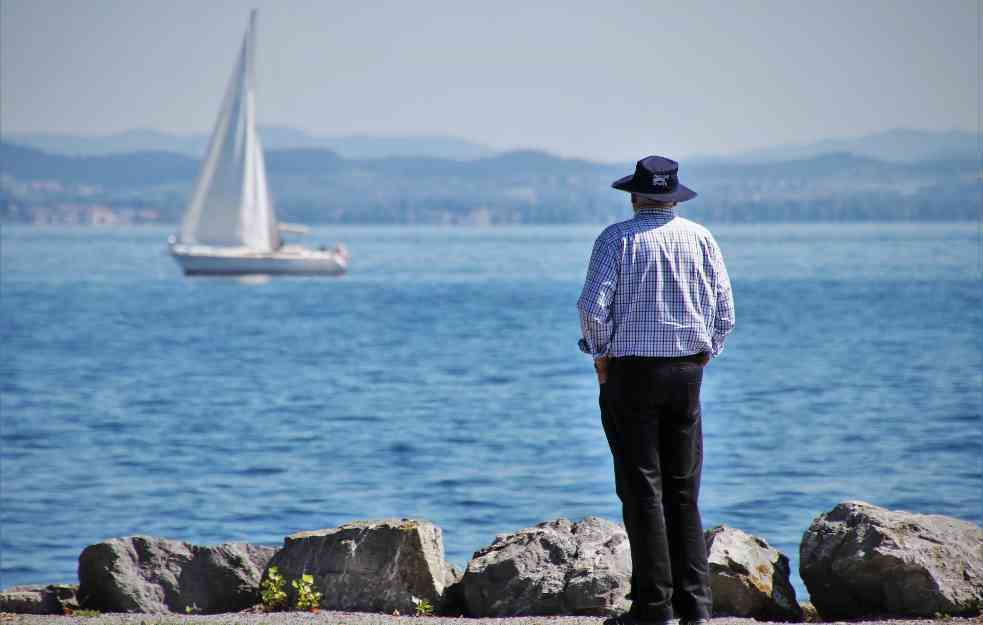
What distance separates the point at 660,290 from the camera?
6.12 meters

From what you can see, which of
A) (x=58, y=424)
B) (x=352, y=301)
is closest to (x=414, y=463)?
(x=58, y=424)

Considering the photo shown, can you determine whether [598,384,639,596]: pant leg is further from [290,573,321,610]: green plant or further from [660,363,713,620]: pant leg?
[290,573,321,610]: green plant

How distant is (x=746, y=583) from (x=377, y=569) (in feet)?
6.41

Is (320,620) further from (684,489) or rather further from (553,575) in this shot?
A: (684,489)

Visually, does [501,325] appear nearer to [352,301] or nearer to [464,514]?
[352,301]

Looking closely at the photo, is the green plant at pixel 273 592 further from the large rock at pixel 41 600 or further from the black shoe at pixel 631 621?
the black shoe at pixel 631 621

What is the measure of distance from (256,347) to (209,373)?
29.1ft

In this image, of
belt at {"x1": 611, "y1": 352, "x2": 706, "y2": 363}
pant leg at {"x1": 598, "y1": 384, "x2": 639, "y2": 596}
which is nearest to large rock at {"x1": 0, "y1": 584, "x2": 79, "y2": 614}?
pant leg at {"x1": 598, "y1": 384, "x2": 639, "y2": 596}

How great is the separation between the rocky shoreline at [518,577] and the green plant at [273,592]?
0.02 metres

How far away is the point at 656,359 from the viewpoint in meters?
6.08

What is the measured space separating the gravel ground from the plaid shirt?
1.57m

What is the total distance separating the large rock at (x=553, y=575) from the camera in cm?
732

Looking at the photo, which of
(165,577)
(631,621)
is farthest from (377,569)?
(631,621)

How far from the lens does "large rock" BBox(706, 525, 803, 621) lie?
7422mm
